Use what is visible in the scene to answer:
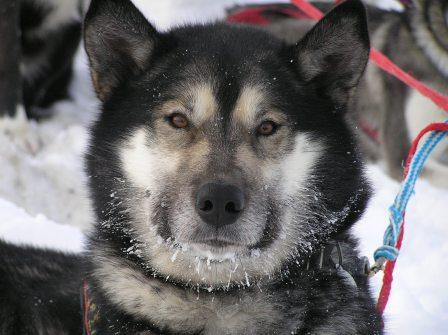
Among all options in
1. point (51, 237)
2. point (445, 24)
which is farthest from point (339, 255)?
point (445, 24)

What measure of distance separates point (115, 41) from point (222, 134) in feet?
1.70

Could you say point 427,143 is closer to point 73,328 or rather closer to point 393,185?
point 73,328

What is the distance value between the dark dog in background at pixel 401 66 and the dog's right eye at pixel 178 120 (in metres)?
2.89

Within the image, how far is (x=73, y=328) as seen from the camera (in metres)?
2.86

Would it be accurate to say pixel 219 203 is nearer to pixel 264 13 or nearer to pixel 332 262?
pixel 332 262

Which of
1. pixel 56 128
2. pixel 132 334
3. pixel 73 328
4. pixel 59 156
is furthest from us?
pixel 56 128

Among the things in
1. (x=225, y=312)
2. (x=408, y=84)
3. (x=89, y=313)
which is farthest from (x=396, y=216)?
(x=408, y=84)

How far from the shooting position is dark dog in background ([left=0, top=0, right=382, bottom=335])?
2445 millimetres

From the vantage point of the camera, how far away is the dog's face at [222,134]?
2434 mm

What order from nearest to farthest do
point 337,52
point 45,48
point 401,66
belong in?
point 337,52 → point 401,66 → point 45,48

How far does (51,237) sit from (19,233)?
17cm

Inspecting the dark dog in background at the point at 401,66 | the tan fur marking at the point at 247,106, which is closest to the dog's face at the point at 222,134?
the tan fur marking at the point at 247,106

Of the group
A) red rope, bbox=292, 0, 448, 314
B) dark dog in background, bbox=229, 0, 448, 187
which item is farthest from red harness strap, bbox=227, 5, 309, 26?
red rope, bbox=292, 0, 448, 314

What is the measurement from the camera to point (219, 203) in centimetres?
226
